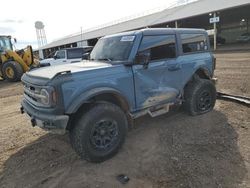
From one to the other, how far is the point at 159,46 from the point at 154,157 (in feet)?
7.03

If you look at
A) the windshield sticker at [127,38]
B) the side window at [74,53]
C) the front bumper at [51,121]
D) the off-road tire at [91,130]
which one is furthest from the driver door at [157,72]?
the side window at [74,53]

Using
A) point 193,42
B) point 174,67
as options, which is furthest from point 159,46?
point 193,42

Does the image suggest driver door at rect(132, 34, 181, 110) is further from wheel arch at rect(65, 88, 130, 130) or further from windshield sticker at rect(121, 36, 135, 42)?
wheel arch at rect(65, 88, 130, 130)

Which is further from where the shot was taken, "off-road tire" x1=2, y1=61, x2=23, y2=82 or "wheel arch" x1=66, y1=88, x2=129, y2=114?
"off-road tire" x1=2, y1=61, x2=23, y2=82

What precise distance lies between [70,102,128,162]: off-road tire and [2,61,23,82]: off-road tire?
12.6 meters

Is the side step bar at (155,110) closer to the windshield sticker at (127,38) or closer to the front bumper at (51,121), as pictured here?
the windshield sticker at (127,38)

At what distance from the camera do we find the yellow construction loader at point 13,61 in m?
14.8

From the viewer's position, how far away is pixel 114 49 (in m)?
4.59

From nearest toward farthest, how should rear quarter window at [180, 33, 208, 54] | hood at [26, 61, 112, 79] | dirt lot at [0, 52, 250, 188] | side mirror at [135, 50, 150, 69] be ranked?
dirt lot at [0, 52, 250, 188], hood at [26, 61, 112, 79], side mirror at [135, 50, 150, 69], rear quarter window at [180, 33, 208, 54]

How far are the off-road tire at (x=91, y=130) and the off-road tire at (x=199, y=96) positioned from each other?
1993mm

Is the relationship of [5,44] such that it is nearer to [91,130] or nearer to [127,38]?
[127,38]

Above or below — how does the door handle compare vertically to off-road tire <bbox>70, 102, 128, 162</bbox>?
above

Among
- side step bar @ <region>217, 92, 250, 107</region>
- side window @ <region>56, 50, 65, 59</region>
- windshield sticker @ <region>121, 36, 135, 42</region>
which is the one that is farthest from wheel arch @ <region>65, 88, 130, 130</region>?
side window @ <region>56, 50, 65, 59</region>

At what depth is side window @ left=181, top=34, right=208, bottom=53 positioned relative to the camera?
5145 millimetres
